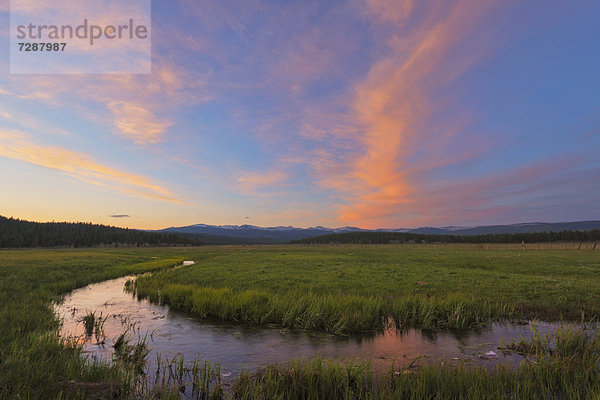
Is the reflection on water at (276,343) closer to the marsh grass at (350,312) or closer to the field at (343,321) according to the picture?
the marsh grass at (350,312)

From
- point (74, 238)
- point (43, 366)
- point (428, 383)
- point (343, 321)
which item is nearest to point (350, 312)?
point (343, 321)

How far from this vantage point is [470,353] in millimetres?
10305

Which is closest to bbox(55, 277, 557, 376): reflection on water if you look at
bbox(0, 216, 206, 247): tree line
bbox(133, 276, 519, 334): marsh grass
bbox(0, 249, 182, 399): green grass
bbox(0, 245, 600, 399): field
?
bbox(133, 276, 519, 334): marsh grass

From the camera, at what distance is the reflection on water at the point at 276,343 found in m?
9.91

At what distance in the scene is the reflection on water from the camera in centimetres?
991

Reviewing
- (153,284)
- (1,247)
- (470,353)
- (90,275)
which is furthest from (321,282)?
(1,247)

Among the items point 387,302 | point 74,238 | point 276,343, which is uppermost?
point 387,302

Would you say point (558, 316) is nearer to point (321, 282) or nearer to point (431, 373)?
point (431, 373)

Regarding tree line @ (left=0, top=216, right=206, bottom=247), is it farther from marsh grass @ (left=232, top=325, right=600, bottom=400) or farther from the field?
marsh grass @ (left=232, top=325, right=600, bottom=400)

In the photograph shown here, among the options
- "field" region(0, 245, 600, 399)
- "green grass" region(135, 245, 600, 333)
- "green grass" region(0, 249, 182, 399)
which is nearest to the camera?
"green grass" region(0, 249, 182, 399)

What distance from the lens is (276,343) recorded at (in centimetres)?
1174

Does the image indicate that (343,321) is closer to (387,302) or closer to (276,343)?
(276,343)

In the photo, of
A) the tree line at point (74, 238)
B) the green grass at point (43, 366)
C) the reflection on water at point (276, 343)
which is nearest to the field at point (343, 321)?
the green grass at point (43, 366)

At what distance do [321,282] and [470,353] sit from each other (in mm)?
14453
